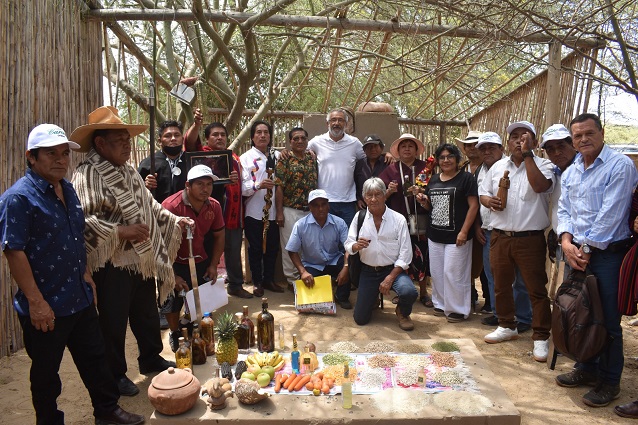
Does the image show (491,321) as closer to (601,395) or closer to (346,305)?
(346,305)

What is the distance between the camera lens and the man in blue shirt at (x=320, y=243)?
18.6 feet

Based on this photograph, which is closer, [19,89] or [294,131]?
[19,89]

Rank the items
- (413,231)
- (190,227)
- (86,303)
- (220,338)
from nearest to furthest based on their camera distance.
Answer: (86,303)
(220,338)
(190,227)
(413,231)

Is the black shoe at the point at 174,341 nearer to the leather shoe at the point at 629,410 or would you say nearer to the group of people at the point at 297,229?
the group of people at the point at 297,229

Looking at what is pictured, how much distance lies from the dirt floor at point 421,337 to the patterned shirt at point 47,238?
112cm

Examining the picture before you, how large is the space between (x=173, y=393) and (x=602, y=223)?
10.0 ft

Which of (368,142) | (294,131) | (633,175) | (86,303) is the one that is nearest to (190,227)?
(86,303)

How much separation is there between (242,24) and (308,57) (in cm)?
466

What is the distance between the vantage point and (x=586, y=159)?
374 cm

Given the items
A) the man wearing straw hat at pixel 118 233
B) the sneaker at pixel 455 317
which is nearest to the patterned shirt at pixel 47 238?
the man wearing straw hat at pixel 118 233

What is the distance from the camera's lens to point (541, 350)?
14.6 feet

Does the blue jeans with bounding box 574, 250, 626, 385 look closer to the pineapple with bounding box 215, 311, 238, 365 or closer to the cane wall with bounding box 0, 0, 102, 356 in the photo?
the pineapple with bounding box 215, 311, 238, 365

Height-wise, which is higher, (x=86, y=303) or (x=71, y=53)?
(x=71, y=53)

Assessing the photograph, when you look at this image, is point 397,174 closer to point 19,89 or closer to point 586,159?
point 586,159
